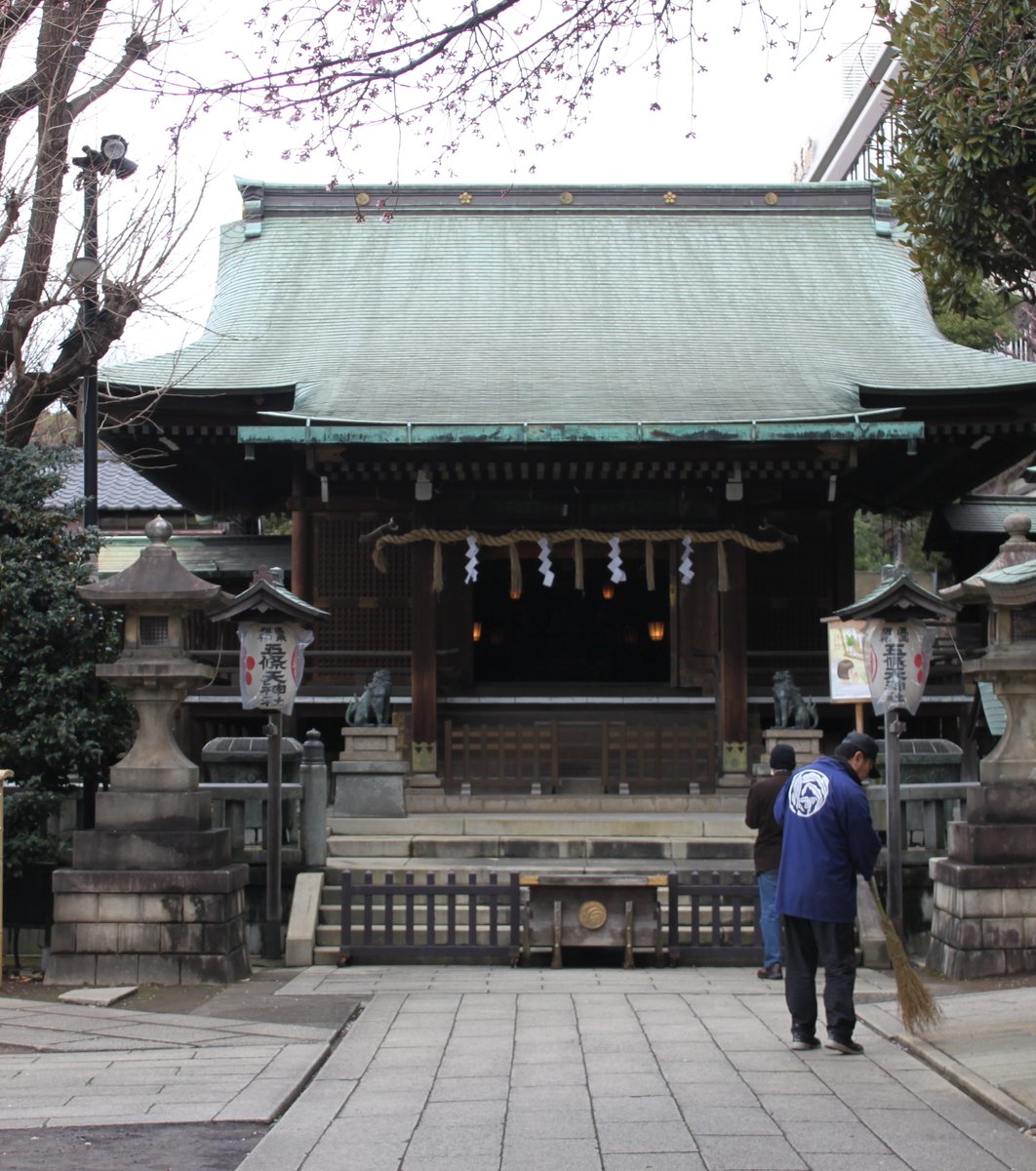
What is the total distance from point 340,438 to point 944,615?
712 centimetres

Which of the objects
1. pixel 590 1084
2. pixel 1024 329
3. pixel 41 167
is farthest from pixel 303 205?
pixel 590 1084

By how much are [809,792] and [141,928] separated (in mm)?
5376

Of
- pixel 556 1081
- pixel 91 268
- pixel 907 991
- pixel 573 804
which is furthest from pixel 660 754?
pixel 556 1081

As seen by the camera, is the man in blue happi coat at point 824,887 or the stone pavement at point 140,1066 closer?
the stone pavement at point 140,1066

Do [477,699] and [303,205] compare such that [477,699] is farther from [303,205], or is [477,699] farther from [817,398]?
[303,205]

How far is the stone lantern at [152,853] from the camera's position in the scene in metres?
10.4

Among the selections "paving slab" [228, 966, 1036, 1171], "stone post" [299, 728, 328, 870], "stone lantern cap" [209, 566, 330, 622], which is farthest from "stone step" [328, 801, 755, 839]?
"paving slab" [228, 966, 1036, 1171]

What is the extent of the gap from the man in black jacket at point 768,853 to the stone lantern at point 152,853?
3.89m

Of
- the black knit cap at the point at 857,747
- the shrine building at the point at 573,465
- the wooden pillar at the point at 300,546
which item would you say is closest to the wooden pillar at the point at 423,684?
the shrine building at the point at 573,465

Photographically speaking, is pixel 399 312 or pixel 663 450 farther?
pixel 399 312

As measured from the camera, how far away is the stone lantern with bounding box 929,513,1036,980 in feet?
33.9

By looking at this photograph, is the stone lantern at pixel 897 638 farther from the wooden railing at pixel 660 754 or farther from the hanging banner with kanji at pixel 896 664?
the wooden railing at pixel 660 754

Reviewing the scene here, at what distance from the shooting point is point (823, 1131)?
5.91m

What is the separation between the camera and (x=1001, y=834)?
1059 centimetres
